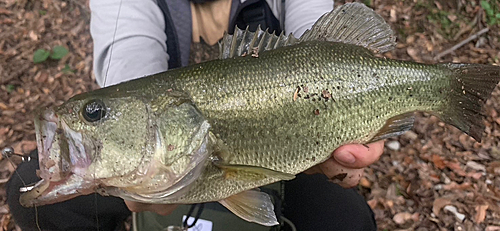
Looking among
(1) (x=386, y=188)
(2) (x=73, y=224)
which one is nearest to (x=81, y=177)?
(2) (x=73, y=224)

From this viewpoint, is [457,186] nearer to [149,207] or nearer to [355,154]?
[355,154]

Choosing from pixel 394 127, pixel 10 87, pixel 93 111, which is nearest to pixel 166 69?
pixel 93 111

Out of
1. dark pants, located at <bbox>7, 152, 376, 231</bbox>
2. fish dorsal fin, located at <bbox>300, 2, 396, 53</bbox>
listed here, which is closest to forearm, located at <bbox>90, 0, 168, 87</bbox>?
dark pants, located at <bbox>7, 152, 376, 231</bbox>

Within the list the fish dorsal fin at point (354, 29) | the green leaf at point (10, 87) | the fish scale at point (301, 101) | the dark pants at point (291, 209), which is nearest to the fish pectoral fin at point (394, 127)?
the fish scale at point (301, 101)

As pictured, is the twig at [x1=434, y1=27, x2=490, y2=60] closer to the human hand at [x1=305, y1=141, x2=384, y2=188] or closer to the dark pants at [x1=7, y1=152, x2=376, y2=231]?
the dark pants at [x1=7, y1=152, x2=376, y2=231]

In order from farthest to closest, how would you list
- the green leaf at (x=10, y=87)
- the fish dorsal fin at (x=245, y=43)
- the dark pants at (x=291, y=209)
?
the green leaf at (x=10, y=87), the dark pants at (x=291, y=209), the fish dorsal fin at (x=245, y=43)

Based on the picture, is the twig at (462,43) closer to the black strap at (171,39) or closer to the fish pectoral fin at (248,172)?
the black strap at (171,39)
